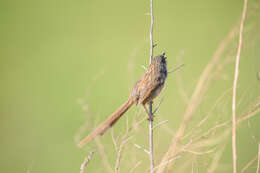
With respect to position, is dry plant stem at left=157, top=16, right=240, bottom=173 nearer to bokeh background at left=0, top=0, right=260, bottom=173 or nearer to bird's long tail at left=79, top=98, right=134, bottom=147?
bird's long tail at left=79, top=98, right=134, bottom=147

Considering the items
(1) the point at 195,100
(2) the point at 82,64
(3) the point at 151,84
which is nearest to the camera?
(1) the point at 195,100

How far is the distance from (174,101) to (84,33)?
452 cm

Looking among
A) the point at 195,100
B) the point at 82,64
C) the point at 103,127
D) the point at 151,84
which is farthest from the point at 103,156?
the point at 82,64

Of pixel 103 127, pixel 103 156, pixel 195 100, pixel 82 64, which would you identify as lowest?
pixel 82 64

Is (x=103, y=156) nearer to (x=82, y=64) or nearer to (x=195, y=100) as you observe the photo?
(x=195, y=100)

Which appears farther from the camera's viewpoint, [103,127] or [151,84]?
[151,84]

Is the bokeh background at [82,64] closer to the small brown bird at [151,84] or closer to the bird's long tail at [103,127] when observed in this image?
the small brown bird at [151,84]

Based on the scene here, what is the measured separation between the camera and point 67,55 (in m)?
9.94

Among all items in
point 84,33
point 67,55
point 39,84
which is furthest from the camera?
point 84,33

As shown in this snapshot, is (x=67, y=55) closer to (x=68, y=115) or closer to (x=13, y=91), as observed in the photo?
(x=13, y=91)

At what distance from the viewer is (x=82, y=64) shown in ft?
30.9

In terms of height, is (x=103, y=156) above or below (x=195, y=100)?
below

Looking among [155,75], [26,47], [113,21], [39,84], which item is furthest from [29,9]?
[155,75]

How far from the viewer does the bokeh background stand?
6.69m
